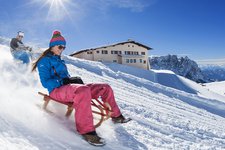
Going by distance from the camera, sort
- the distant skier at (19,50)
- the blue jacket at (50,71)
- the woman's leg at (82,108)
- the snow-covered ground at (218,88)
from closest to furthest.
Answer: the woman's leg at (82,108), the blue jacket at (50,71), the distant skier at (19,50), the snow-covered ground at (218,88)

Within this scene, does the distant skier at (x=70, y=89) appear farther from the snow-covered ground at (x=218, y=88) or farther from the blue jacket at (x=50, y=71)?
the snow-covered ground at (x=218, y=88)

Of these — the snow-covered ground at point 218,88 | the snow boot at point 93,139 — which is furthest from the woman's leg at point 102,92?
the snow-covered ground at point 218,88

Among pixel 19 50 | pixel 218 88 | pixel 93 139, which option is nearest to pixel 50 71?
pixel 93 139

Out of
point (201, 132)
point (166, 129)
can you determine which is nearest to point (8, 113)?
point (166, 129)

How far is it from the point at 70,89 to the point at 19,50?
A: 874 cm

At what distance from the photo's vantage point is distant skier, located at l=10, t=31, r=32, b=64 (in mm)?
12258

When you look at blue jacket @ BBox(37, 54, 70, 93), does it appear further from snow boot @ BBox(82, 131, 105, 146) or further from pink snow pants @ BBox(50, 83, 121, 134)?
snow boot @ BBox(82, 131, 105, 146)

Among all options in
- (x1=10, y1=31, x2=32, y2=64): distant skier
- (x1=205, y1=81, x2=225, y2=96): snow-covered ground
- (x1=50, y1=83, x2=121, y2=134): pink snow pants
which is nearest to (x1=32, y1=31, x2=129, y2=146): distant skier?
(x1=50, y1=83, x2=121, y2=134): pink snow pants

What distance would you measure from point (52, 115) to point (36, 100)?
36.6 inches

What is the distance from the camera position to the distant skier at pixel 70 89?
4207 mm

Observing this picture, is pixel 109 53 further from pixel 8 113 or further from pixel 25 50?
pixel 8 113

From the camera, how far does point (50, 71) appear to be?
4855 mm

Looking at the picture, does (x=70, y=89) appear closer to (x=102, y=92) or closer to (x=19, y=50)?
Result: (x=102, y=92)

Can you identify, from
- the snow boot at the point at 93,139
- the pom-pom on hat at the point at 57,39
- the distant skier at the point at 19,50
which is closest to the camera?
the snow boot at the point at 93,139
